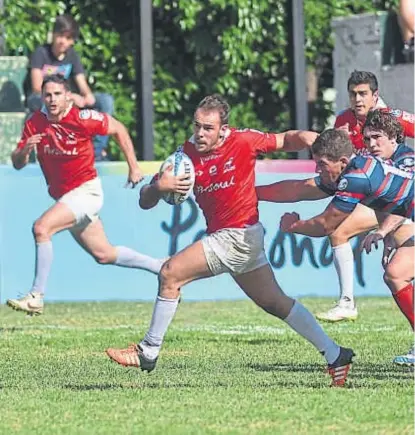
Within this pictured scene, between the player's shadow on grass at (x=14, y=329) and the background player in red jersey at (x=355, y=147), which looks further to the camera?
the player's shadow on grass at (x=14, y=329)

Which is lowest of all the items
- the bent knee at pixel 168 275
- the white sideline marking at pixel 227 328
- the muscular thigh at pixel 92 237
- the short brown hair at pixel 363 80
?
the white sideline marking at pixel 227 328

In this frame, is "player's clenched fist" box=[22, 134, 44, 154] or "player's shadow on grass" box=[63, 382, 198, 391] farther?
"player's clenched fist" box=[22, 134, 44, 154]

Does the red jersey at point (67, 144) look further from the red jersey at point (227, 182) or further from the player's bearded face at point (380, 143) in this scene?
the player's bearded face at point (380, 143)

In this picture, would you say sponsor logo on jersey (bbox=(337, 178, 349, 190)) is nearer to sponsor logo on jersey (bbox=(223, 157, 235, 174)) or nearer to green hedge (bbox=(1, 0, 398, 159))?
sponsor logo on jersey (bbox=(223, 157, 235, 174))

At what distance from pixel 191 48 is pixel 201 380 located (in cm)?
933

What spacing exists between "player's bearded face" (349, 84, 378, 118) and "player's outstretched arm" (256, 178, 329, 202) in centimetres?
137

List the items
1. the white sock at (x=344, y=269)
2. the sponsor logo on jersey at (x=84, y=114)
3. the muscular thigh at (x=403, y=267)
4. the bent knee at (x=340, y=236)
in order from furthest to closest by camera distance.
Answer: the sponsor logo on jersey at (x=84, y=114), the bent knee at (x=340, y=236), the white sock at (x=344, y=269), the muscular thigh at (x=403, y=267)

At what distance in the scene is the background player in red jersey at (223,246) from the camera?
8594 mm

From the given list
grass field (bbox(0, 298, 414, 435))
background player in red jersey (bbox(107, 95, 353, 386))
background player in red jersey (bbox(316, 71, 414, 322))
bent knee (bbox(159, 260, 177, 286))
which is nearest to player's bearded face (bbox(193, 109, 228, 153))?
background player in red jersey (bbox(107, 95, 353, 386))

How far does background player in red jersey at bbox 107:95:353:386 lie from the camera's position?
28.2ft

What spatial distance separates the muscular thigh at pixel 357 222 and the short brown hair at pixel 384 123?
271cm

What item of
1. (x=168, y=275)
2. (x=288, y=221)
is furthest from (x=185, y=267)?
(x=288, y=221)

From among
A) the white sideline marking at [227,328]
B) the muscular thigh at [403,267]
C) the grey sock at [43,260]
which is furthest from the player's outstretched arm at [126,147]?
the muscular thigh at [403,267]

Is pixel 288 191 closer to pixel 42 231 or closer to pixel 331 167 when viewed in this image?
pixel 331 167
